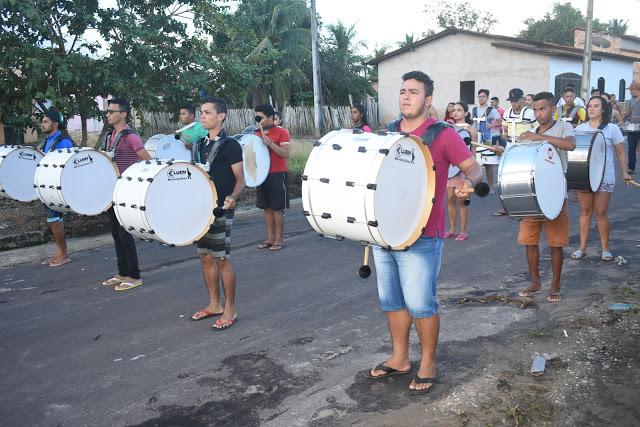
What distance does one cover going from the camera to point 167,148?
10984 millimetres

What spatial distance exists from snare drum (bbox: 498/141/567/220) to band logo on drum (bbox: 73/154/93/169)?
4583mm

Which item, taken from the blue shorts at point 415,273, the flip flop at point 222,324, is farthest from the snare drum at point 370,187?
the flip flop at point 222,324

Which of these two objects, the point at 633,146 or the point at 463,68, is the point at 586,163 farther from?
the point at 463,68

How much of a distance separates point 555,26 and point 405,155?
2175 inches

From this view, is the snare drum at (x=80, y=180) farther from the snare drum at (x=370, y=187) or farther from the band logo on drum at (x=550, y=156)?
the band logo on drum at (x=550, y=156)

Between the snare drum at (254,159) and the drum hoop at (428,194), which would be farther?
the snare drum at (254,159)

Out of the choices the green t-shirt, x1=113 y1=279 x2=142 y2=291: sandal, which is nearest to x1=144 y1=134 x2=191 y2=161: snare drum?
the green t-shirt

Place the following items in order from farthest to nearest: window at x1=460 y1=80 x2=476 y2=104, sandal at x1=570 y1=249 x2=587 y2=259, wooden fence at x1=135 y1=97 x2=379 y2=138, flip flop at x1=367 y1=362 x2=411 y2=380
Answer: window at x1=460 y1=80 x2=476 y2=104 < wooden fence at x1=135 y1=97 x2=379 y2=138 < sandal at x1=570 y1=249 x2=587 y2=259 < flip flop at x1=367 y1=362 x2=411 y2=380

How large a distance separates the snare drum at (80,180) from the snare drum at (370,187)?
399 centimetres

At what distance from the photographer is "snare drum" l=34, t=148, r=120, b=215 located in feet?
24.1

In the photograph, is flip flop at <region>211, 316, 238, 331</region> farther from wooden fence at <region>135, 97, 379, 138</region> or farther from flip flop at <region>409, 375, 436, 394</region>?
wooden fence at <region>135, 97, 379, 138</region>

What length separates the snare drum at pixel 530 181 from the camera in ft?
19.0

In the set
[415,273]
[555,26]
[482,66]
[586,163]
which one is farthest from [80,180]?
[555,26]

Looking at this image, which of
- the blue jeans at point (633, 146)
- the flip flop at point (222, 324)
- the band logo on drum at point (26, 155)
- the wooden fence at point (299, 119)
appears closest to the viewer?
the flip flop at point (222, 324)
